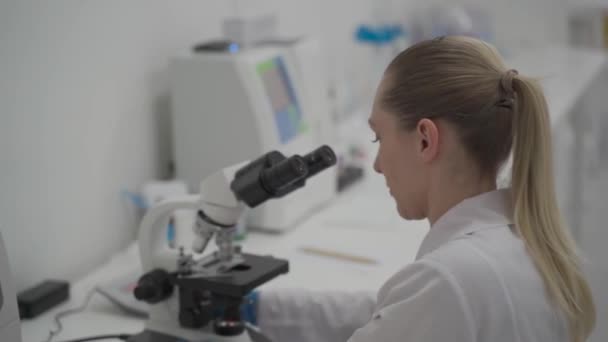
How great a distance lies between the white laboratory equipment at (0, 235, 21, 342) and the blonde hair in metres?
0.64

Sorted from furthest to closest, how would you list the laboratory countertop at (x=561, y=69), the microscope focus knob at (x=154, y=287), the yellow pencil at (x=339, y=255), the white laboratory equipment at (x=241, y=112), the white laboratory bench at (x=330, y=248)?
the laboratory countertop at (x=561, y=69)
the white laboratory equipment at (x=241, y=112)
the yellow pencil at (x=339, y=255)
the white laboratory bench at (x=330, y=248)
the microscope focus knob at (x=154, y=287)

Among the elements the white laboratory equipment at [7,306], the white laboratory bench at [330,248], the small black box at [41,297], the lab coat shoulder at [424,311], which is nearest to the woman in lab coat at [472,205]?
the lab coat shoulder at [424,311]

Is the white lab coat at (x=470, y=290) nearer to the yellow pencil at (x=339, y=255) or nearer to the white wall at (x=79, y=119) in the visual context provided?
the yellow pencil at (x=339, y=255)

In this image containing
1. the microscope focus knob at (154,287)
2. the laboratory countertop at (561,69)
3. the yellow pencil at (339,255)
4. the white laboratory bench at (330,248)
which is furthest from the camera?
→ the laboratory countertop at (561,69)

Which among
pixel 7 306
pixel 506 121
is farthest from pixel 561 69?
pixel 7 306

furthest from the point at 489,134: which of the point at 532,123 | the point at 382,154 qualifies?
the point at 382,154

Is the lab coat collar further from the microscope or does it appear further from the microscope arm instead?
the microscope arm

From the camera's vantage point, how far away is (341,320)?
1.53 meters

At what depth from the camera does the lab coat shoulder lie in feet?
3.43

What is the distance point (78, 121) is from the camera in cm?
181

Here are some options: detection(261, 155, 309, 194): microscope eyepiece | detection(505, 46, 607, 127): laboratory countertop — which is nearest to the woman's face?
detection(261, 155, 309, 194): microscope eyepiece

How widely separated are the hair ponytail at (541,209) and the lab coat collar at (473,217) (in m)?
0.02

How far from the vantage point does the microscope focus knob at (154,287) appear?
138cm

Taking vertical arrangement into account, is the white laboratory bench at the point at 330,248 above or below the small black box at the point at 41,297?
below
